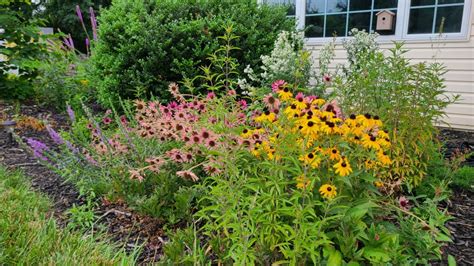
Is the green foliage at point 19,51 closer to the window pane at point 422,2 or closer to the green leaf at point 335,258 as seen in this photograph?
the green leaf at point 335,258

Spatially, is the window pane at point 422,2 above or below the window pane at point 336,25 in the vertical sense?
above

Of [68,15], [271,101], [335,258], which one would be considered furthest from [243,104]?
[68,15]

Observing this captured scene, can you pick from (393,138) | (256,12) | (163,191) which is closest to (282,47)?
(256,12)

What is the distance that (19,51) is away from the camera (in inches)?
202

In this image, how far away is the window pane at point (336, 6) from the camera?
5.93 metres

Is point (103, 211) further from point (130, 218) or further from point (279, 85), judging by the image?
point (279, 85)

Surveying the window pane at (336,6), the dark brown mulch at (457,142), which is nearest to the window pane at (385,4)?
the window pane at (336,6)

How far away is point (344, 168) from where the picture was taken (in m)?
1.58

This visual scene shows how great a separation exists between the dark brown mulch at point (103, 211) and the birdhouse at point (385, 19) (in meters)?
4.57

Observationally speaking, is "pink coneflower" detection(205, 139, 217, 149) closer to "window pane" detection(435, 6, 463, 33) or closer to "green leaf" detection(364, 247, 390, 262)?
"green leaf" detection(364, 247, 390, 262)

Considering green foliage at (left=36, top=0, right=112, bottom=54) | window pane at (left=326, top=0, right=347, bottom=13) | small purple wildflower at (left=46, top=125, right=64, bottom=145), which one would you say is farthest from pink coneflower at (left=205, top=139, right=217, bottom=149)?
green foliage at (left=36, top=0, right=112, bottom=54)

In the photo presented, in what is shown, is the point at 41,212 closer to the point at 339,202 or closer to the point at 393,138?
the point at 339,202

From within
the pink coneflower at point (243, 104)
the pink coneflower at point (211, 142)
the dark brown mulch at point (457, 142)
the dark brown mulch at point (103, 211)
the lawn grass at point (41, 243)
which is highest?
the pink coneflower at point (243, 104)

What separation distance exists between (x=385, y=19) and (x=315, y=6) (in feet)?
4.02
